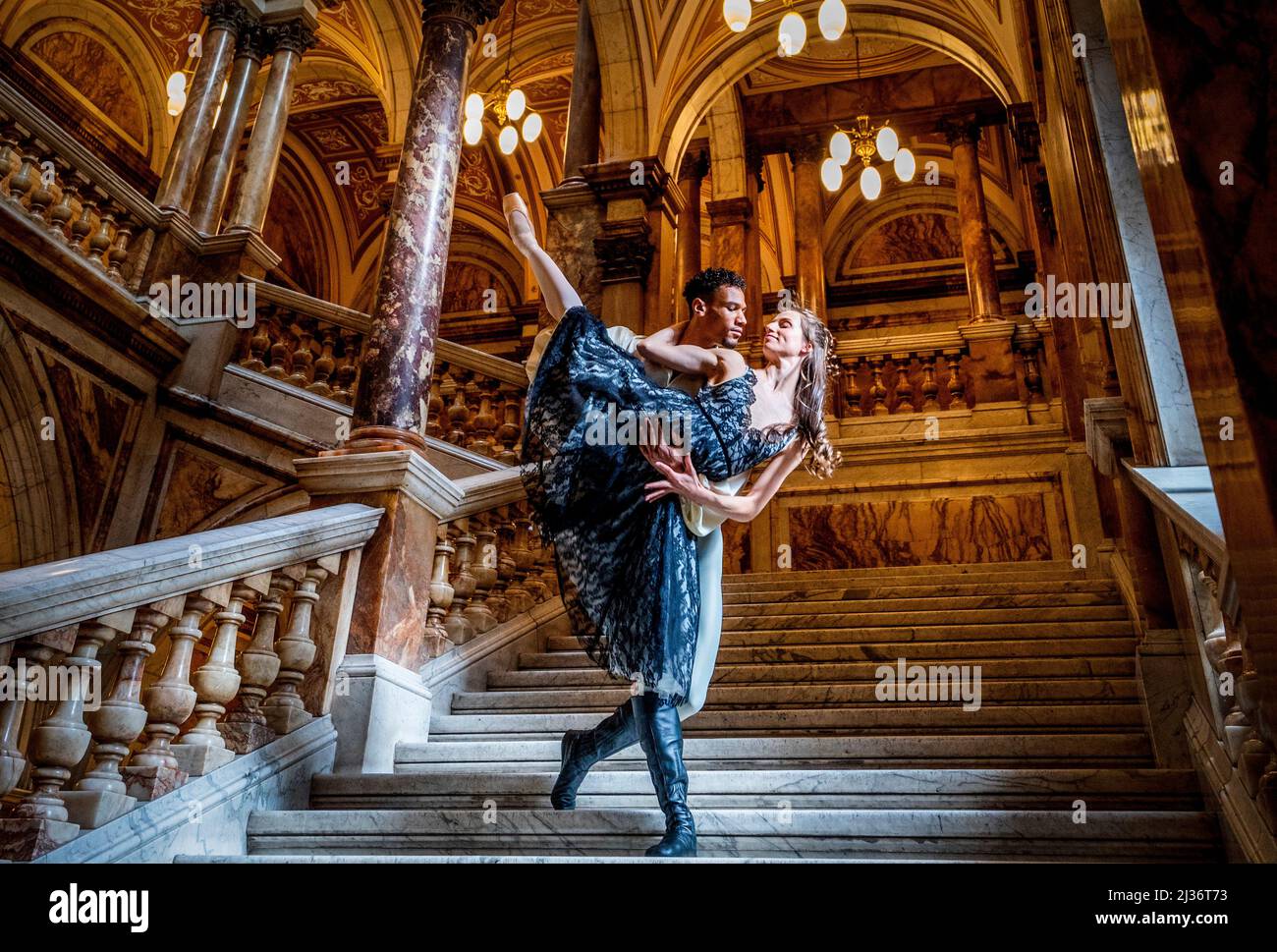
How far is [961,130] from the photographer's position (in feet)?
41.5

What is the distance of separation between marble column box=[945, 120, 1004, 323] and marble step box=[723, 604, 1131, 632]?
5.55 metres

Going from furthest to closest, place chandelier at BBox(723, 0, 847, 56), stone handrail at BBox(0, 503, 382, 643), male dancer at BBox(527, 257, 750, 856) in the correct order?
chandelier at BBox(723, 0, 847, 56)
male dancer at BBox(527, 257, 750, 856)
stone handrail at BBox(0, 503, 382, 643)

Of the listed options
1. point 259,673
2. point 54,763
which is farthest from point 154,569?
point 259,673

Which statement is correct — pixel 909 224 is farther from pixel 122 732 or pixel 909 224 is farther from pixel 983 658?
pixel 122 732

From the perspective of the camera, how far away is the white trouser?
8.74ft

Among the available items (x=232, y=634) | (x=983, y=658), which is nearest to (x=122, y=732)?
Result: (x=232, y=634)

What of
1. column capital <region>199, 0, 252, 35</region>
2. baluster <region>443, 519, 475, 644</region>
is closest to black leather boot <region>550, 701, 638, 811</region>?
baluster <region>443, 519, 475, 644</region>

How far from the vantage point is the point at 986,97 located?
12961mm

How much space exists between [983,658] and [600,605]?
2.33 m

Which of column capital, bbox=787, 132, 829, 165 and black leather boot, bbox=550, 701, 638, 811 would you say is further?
column capital, bbox=787, 132, 829, 165

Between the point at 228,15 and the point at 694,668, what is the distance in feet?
29.2

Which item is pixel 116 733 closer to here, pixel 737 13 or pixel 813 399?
pixel 813 399

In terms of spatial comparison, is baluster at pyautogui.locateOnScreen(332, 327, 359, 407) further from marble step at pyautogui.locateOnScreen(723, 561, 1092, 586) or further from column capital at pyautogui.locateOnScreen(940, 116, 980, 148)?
column capital at pyautogui.locateOnScreen(940, 116, 980, 148)

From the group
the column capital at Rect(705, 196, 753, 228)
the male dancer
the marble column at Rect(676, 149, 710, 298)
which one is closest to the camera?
the male dancer
